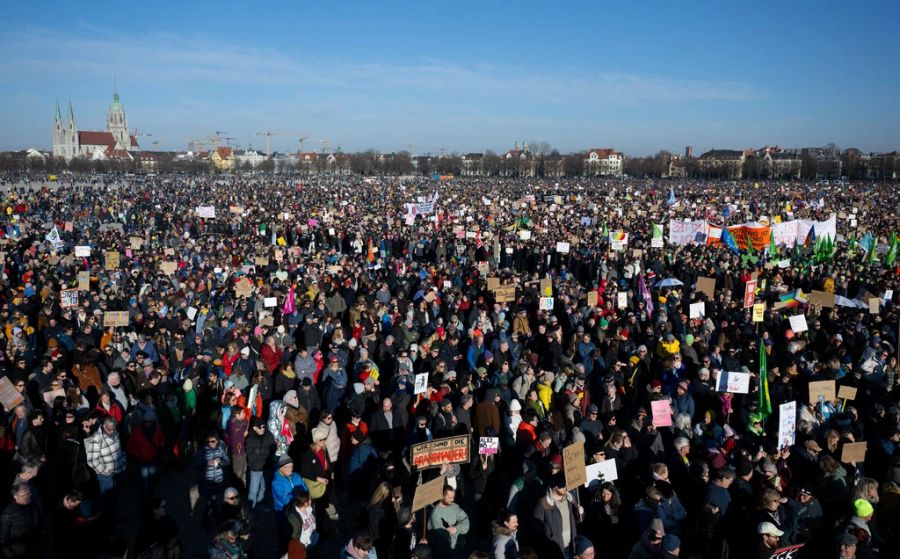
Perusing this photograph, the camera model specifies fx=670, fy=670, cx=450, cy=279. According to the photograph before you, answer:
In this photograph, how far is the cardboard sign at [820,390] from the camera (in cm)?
743

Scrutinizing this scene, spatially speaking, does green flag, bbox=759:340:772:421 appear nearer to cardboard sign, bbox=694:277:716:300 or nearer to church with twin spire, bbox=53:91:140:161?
cardboard sign, bbox=694:277:716:300

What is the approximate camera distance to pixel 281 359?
30.7 feet

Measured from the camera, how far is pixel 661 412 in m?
6.94

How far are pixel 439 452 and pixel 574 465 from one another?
111 cm

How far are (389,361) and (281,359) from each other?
5.02 feet

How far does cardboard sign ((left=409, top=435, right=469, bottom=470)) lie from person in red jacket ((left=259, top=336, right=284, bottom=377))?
4356 mm

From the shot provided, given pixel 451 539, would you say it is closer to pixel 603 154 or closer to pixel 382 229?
pixel 382 229

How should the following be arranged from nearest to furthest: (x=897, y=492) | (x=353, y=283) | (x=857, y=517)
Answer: (x=857, y=517) < (x=897, y=492) < (x=353, y=283)

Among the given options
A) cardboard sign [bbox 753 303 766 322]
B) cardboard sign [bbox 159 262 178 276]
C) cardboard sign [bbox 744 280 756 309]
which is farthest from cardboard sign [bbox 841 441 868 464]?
cardboard sign [bbox 159 262 178 276]

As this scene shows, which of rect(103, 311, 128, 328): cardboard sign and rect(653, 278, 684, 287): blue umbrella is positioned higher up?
rect(653, 278, 684, 287): blue umbrella

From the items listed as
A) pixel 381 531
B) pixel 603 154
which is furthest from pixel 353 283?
pixel 603 154

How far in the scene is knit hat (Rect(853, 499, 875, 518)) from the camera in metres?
4.83

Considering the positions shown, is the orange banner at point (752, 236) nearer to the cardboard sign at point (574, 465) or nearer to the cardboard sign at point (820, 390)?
the cardboard sign at point (820, 390)

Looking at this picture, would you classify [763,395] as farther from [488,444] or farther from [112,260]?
[112,260]
